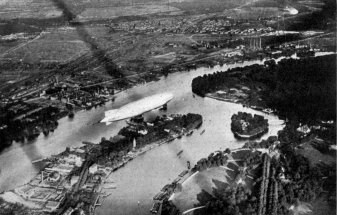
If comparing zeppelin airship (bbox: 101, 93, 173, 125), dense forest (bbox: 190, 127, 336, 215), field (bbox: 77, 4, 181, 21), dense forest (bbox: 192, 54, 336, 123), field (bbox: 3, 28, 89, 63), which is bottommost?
dense forest (bbox: 190, 127, 336, 215)

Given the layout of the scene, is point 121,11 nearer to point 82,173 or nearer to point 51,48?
point 51,48

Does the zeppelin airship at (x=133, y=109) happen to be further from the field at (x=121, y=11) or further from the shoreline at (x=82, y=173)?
the field at (x=121, y=11)

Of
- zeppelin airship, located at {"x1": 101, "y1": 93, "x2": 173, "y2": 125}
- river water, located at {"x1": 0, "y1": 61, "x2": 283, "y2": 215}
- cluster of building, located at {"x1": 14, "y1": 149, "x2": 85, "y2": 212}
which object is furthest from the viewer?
zeppelin airship, located at {"x1": 101, "y1": 93, "x2": 173, "y2": 125}

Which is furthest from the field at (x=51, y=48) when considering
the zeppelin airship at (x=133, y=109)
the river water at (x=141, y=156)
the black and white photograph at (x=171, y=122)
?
the zeppelin airship at (x=133, y=109)

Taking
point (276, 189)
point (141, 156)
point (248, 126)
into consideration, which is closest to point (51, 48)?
point (141, 156)

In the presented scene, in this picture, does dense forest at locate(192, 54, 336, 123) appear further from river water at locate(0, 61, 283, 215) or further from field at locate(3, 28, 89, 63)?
field at locate(3, 28, 89, 63)

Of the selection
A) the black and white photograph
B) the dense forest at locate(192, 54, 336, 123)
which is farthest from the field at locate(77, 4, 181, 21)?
the dense forest at locate(192, 54, 336, 123)

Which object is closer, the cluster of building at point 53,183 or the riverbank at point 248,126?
the cluster of building at point 53,183
